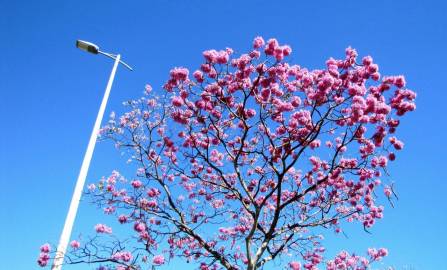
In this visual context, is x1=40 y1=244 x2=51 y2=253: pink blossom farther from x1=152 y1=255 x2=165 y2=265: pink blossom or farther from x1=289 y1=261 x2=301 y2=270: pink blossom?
x1=289 y1=261 x2=301 y2=270: pink blossom

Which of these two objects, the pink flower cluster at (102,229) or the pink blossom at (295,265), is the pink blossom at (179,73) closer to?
the pink flower cluster at (102,229)

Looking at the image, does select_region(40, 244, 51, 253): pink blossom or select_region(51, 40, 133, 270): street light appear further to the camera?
select_region(40, 244, 51, 253): pink blossom

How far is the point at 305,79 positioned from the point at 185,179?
5175 millimetres

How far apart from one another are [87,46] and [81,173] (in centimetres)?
342

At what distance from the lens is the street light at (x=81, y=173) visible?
614 cm

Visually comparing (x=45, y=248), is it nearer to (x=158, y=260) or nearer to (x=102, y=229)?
(x=102, y=229)

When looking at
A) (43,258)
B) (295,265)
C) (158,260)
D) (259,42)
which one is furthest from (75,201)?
(295,265)

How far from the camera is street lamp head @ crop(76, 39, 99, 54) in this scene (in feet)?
29.3

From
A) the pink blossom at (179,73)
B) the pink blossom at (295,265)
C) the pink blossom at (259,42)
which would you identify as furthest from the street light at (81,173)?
the pink blossom at (295,265)

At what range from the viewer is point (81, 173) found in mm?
7152

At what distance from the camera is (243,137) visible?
948cm

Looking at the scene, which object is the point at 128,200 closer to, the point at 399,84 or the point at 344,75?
the point at 344,75

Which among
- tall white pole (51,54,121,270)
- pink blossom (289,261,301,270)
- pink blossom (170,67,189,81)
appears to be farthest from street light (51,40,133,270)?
pink blossom (289,261,301,270)

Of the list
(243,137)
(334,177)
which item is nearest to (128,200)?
(243,137)
